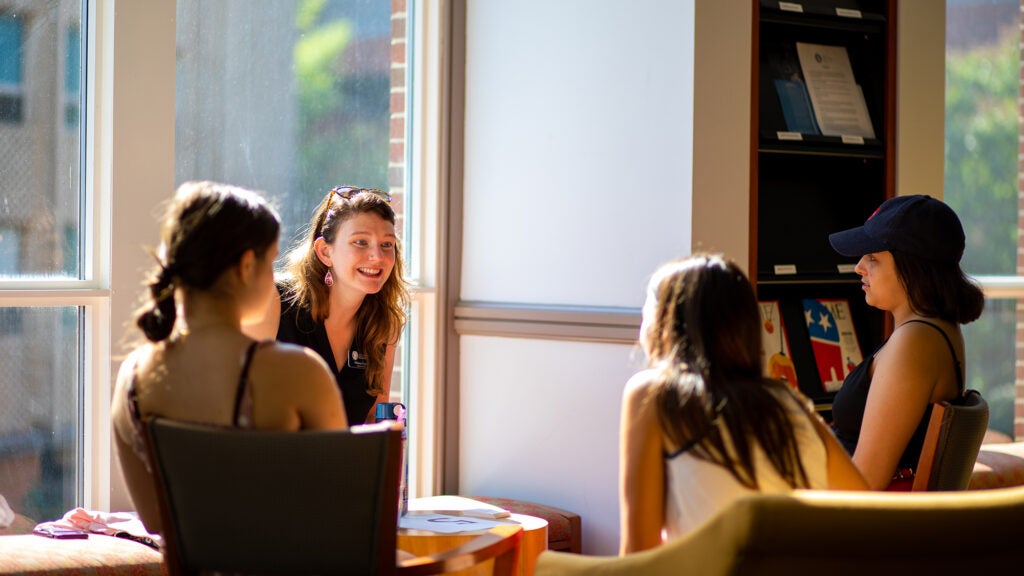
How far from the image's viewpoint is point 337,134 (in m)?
4.05

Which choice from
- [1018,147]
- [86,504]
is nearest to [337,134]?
[86,504]

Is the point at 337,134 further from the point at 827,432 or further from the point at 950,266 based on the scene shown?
the point at 827,432

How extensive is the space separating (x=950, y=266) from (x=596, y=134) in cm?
146

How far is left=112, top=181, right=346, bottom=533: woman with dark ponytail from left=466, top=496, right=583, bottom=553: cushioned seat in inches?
77.9

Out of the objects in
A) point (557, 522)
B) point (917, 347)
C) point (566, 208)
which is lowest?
point (557, 522)

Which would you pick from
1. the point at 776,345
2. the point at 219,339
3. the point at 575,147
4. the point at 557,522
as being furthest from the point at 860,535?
the point at 575,147

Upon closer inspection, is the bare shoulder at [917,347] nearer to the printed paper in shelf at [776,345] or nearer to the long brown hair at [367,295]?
the printed paper in shelf at [776,345]

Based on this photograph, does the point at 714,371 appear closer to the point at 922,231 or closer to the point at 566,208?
the point at 922,231

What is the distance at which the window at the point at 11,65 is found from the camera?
10.5ft

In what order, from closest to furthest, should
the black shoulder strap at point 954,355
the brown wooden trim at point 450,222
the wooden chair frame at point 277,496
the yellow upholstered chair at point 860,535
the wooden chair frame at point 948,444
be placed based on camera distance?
the yellow upholstered chair at point 860,535
the wooden chair frame at point 277,496
the wooden chair frame at point 948,444
the black shoulder strap at point 954,355
the brown wooden trim at point 450,222

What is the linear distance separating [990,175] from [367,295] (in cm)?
332

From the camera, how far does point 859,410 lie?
2799mm

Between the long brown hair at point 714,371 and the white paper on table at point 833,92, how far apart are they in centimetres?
222

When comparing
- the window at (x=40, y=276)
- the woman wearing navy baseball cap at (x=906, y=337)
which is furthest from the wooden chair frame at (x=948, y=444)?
the window at (x=40, y=276)
